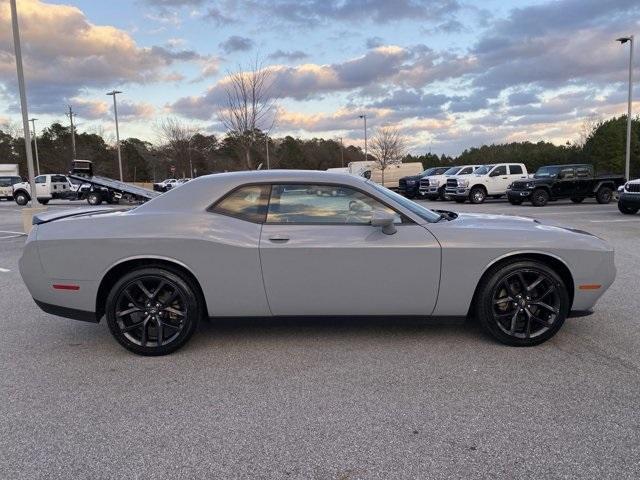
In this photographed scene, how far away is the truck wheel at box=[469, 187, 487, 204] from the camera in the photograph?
23531 mm

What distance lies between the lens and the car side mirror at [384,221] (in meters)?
3.79

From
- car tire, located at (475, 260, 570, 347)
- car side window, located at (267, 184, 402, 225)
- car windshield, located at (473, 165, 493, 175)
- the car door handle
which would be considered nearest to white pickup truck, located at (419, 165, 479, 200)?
car windshield, located at (473, 165, 493, 175)

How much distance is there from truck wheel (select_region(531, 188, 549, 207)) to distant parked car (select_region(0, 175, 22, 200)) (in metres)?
34.5

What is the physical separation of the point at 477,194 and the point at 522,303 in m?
20.7

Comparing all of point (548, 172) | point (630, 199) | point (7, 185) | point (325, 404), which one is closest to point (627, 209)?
point (630, 199)

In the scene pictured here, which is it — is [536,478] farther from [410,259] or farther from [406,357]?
[410,259]

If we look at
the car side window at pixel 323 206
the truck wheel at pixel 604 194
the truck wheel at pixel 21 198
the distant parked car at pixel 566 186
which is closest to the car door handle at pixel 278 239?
the car side window at pixel 323 206

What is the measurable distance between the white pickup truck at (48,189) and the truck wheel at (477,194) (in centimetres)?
2277

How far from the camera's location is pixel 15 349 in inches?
167

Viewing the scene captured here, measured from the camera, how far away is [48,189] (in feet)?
95.6

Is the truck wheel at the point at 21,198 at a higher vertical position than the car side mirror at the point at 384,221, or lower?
lower

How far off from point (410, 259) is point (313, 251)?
0.75 meters

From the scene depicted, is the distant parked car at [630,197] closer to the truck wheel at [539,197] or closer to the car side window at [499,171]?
the truck wheel at [539,197]

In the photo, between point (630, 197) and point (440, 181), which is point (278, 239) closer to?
point (630, 197)
